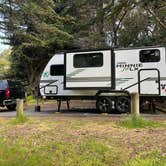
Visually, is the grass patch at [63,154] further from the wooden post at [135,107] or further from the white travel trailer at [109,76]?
the white travel trailer at [109,76]

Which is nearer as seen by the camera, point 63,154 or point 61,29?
point 63,154

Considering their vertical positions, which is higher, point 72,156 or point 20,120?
point 20,120

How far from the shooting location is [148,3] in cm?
2377

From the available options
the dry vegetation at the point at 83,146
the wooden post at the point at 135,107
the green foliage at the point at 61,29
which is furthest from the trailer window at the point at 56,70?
the dry vegetation at the point at 83,146

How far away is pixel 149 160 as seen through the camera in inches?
317

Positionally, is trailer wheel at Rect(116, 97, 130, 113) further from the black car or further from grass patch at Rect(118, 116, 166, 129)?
grass patch at Rect(118, 116, 166, 129)

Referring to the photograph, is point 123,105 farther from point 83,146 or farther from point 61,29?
point 61,29

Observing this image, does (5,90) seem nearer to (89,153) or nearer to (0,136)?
(0,136)

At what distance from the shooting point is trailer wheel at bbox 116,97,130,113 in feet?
66.0

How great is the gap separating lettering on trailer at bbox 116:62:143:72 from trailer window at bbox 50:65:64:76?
328cm

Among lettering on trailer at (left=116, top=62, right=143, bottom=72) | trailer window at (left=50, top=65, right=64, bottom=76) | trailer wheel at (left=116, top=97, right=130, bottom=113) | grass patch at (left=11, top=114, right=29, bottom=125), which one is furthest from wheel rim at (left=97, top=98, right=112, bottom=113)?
grass patch at (left=11, top=114, right=29, bottom=125)

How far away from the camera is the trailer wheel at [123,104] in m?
20.1

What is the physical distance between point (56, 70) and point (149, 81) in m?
5.20

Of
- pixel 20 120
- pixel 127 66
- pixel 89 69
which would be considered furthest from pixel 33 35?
pixel 20 120
